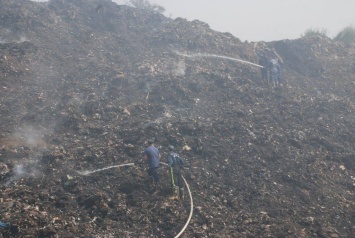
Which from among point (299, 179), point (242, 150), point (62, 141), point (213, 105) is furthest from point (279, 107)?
point (62, 141)

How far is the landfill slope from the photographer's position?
22.6ft

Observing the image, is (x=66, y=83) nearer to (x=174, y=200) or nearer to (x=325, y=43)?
(x=174, y=200)

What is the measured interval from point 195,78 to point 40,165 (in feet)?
31.2

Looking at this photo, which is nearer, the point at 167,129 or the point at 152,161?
the point at 152,161

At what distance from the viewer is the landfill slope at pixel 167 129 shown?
688 cm

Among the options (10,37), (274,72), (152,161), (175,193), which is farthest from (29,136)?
(274,72)

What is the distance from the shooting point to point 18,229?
17.2 feet

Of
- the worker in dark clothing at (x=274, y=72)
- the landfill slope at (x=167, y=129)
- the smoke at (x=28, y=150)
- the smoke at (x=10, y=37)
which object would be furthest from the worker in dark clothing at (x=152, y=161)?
the smoke at (x=10, y=37)

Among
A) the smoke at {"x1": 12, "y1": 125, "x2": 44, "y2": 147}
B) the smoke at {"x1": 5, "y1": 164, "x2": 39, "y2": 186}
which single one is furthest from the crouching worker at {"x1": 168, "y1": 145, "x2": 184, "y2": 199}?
the smoke at {"x1": 12, "y1": 125, "x2": 44, "y2": 147}

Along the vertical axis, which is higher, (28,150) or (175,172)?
(175,172)

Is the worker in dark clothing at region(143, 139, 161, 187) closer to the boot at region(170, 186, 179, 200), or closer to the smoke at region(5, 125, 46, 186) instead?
the boot at region(170, 186, 179, 200)

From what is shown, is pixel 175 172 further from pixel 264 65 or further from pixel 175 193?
pixel 264 65

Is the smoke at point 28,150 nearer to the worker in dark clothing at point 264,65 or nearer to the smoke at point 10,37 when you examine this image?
the smoke at point 10,37

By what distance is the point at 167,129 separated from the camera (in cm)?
1091
